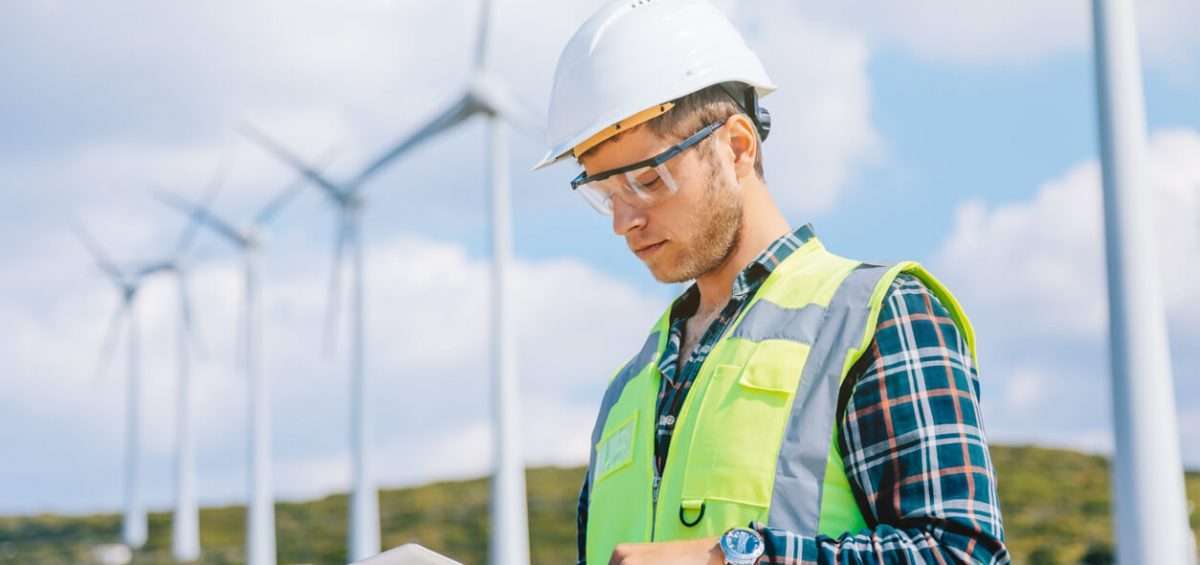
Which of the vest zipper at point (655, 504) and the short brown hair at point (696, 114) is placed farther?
the short brown hair at point (696, 114)

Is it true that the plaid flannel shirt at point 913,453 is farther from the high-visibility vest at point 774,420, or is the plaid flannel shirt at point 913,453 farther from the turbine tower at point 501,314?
the turbine tower at point 501,314

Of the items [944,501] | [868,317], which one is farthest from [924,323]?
[944,501]

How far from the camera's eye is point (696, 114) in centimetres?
440

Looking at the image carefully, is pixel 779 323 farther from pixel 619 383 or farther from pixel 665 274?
pixel 619 383

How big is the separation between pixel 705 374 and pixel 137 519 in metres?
98.7

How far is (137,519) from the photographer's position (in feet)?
319

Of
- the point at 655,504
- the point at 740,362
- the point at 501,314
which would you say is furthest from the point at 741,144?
the point at 501,314

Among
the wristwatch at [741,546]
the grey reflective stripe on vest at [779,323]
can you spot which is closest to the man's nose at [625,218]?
the grey reflective stripe on vest at [779,323]

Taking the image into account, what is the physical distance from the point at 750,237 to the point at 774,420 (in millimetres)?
764

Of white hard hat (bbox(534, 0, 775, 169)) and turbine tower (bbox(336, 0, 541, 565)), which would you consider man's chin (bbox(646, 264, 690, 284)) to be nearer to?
white hard hat (bbox(534, 0, 775, 169))

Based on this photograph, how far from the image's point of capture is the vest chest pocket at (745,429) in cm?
377

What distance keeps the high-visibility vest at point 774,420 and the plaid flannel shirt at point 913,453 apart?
5 centimetres

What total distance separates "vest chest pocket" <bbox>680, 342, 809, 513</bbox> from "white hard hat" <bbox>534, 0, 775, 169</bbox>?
0.86 metres

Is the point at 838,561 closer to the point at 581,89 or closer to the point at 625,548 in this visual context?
the point at 625,548
